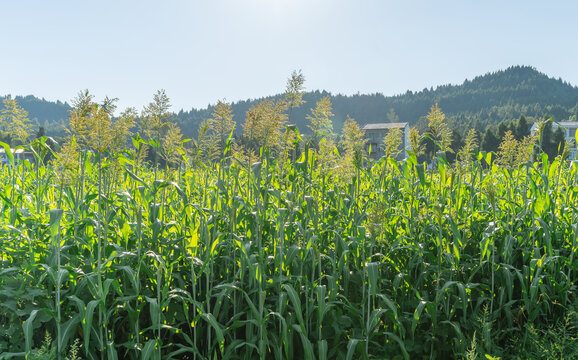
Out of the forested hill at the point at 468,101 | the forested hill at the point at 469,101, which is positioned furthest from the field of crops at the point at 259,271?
the forested hill at the point at 469,101

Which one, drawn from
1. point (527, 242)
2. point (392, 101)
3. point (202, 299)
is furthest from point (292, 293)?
point (392, 101)

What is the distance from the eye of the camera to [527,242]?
404 cm

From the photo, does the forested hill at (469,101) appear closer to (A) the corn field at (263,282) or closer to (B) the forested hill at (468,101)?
(B) the forested hill at (468,101)

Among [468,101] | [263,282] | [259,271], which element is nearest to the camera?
[259,271]

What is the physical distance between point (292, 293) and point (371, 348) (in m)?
1.02

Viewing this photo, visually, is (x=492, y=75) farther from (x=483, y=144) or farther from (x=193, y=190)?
(x=193, y=190)

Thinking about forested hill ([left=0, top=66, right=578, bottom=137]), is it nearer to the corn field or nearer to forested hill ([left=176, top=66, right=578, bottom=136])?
forested hill ([left=176, top=66, right=578, bottom=136])

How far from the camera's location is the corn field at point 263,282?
2.72 metres

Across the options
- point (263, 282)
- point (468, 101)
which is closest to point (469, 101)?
point (468, 101)

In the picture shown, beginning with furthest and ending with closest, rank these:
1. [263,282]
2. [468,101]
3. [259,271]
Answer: [468,101]
[263,282]
[259,271]

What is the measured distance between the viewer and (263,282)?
299 cm

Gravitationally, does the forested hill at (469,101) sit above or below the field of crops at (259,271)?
above

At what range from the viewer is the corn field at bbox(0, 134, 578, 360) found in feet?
8.93

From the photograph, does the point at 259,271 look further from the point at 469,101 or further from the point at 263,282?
the point at 469,101
